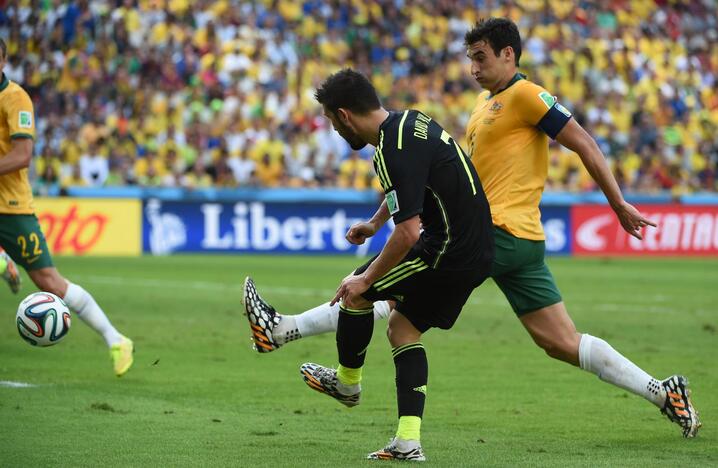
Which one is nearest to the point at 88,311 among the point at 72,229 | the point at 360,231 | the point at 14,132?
the point at 14,132

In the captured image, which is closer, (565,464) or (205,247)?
(565,464)

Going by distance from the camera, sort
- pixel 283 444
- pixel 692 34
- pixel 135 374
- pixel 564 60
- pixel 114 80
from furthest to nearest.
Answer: pixel 692 34 < pixel 564 60 < pixel 114 80 < pixel 135 374 < pixel 283 444

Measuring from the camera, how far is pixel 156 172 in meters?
25.6

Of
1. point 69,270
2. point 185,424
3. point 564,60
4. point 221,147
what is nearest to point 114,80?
point 221,147

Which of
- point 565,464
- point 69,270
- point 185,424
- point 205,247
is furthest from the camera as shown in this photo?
point 205,247

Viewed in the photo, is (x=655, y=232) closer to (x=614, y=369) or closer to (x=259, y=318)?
(x=614, y=369)

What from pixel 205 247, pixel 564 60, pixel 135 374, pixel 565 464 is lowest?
pixel 205 247

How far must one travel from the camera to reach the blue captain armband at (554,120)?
6734mm

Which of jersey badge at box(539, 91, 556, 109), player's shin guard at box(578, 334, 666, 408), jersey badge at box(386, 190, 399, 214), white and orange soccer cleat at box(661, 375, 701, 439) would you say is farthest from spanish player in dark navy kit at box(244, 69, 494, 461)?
white and orange soccer cleat at box(661, 375, 701, 439)

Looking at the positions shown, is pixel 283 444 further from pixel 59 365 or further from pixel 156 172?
A: pixel 156 172

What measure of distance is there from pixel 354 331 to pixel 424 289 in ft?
1.71

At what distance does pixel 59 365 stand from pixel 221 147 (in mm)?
17120

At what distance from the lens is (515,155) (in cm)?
698

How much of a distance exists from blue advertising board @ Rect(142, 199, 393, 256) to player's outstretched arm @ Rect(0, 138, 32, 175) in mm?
15751
